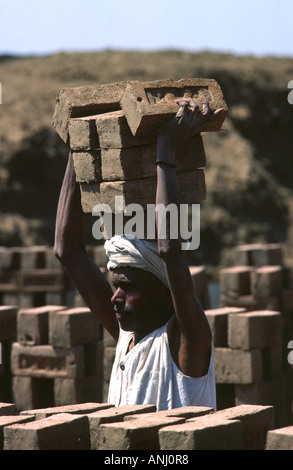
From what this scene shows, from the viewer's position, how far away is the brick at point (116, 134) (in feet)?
16.9

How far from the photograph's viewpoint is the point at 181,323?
4918 millimetres

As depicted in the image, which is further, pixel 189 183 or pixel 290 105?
pixel 290 105

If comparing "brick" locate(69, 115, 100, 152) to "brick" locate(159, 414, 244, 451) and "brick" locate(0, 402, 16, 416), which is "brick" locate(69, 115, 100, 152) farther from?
"brick" locate(159, 414, 244, 451)

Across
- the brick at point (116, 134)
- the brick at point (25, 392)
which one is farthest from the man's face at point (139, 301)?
the brick at point (25, 392)

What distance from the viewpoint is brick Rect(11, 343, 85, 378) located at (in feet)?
27.9

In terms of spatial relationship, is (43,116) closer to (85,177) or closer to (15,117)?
(15,117)

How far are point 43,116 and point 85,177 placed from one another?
25.1 m

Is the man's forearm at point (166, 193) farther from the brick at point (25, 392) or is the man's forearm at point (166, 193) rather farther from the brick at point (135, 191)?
the brick at point (25, 392)

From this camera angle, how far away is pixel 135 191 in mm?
5234

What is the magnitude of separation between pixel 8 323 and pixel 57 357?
30.7 inches

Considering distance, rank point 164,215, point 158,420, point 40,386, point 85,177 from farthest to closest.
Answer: point 40,386, point 85,177, point 164,215, point 158,420

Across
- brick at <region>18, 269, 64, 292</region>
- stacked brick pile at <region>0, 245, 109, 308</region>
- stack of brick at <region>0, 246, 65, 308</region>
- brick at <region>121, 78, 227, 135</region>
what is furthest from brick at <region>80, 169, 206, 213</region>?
brick at <region>18, 269, 64, 292</region>

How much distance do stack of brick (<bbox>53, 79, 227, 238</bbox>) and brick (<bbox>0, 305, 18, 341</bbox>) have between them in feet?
12.4

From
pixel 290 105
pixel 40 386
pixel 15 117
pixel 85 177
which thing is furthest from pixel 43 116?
pixel 85 177
